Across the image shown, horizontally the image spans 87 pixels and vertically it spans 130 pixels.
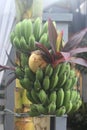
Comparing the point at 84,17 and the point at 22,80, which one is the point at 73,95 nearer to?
the point at 22,80

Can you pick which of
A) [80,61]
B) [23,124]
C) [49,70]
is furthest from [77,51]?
[23,124]

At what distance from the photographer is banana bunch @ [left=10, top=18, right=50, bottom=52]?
1460 mm

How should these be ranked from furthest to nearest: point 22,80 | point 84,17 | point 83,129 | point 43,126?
1. point 83,129
2. point 84,17
3. point 43,126
4. point 22,80

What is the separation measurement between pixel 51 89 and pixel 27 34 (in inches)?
10.1

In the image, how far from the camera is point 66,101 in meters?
1.42

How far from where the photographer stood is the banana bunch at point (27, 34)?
1460 millimetres

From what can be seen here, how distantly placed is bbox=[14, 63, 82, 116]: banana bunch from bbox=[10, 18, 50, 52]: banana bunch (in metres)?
0.09

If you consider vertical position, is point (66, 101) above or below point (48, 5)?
below

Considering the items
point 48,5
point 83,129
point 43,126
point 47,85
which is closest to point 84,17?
point 83,129

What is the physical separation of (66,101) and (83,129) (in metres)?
4.90

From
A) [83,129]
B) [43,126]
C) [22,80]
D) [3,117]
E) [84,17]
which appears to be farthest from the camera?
[83,129]

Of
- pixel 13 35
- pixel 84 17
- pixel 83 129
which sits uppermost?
pixel 84 17

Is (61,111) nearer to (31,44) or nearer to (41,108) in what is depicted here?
(41,108)

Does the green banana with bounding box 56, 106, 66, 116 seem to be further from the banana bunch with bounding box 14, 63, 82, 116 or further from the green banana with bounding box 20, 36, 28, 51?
the green banana with bounding box 20, 36, 28, 51
